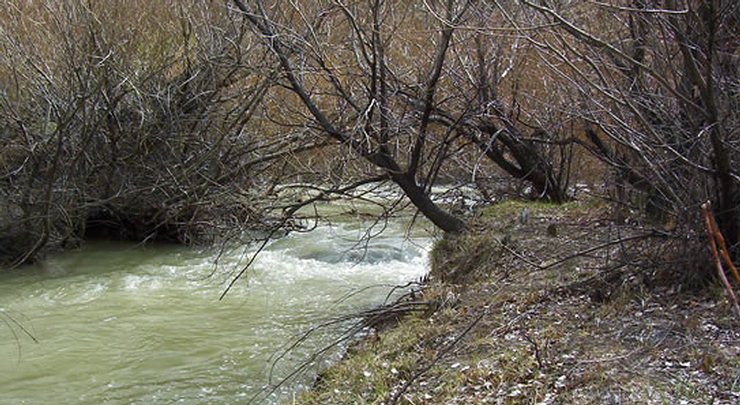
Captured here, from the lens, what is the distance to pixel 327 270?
11.5 m

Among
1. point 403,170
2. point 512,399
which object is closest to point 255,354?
point 403,170

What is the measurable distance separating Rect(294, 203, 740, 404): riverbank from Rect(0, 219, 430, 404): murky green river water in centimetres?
119

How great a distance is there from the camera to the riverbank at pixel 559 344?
13.9ft

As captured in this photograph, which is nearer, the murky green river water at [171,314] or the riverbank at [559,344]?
the riverbank at [559,344]

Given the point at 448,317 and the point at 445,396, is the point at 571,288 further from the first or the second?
the point at 445,396

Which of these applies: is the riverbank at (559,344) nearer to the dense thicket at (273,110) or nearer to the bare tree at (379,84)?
the dense thicket at (273,110)

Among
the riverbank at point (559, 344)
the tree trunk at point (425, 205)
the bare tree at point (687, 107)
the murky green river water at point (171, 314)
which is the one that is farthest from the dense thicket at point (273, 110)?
the riverbank at point (559, 344)

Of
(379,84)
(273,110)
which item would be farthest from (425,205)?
(273,110)

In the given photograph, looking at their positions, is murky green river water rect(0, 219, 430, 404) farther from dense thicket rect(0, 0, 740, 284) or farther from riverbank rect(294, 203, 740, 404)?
riverbank rect(294, 203, 740, 404)

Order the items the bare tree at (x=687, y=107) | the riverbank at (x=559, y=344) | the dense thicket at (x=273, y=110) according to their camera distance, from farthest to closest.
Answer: the dense thicket at (x=273, y=110)
the bare tree at (x=687, y=107)
the riverbank at (x=559, y=344)

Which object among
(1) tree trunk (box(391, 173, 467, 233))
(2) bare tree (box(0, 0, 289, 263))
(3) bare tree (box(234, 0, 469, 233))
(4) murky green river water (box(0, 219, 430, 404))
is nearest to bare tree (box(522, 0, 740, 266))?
(3) bare tree (box(234, 0, 469, 233))

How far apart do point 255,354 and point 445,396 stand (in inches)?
126

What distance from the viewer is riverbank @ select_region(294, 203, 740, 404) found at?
4.23 m

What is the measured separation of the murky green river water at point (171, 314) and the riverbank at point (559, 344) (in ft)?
3.89
